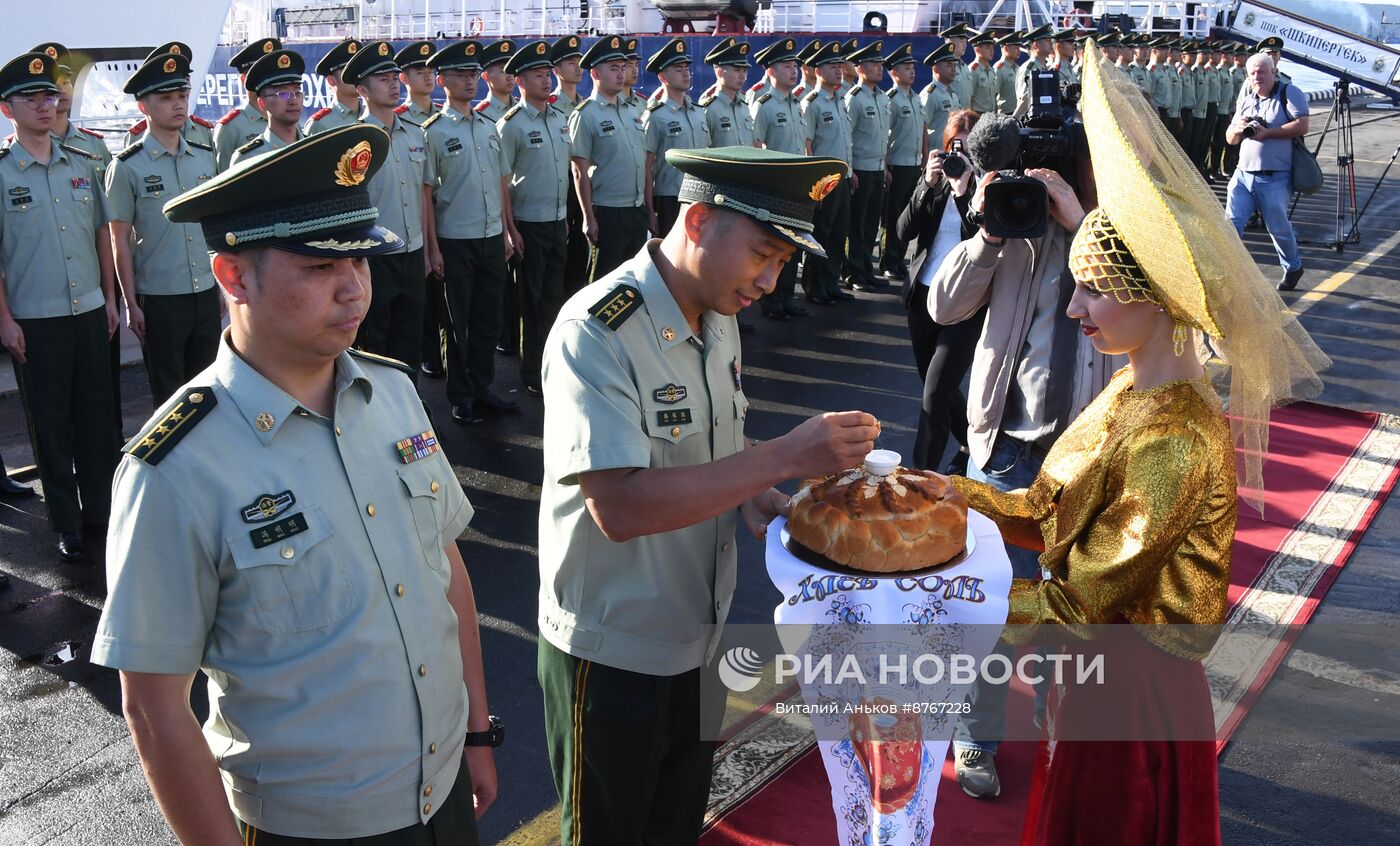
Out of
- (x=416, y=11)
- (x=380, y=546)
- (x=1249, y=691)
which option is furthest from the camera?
(x=416, y=11)

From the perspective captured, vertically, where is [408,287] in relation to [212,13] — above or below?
below

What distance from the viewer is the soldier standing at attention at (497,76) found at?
9.91 meters

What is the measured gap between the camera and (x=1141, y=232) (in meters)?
2.43

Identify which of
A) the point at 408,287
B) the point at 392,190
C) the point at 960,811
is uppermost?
the point at 392,190

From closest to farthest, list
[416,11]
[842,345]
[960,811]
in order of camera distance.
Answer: [960,811] → [842,345] → [416,11]

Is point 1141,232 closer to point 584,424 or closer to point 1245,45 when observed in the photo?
point 584,424

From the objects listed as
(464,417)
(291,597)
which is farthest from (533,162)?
(291,597)

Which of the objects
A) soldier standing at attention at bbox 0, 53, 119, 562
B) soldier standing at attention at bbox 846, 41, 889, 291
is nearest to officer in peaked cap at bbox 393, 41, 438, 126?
soldier standing at attention at bbox 0, 53, 119, 562

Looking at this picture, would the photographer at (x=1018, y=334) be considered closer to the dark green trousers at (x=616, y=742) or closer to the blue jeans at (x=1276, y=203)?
the dark green trousers at (x=616, y=742)

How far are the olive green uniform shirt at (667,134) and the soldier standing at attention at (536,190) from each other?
139 cm

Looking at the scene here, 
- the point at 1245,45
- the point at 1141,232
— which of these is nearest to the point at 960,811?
the point at 1141,232

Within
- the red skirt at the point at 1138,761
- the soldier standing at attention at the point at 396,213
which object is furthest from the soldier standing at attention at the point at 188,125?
the red skirt at the point at 1138,761

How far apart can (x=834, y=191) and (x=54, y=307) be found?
7.68 m

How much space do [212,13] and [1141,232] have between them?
44.2 ft
